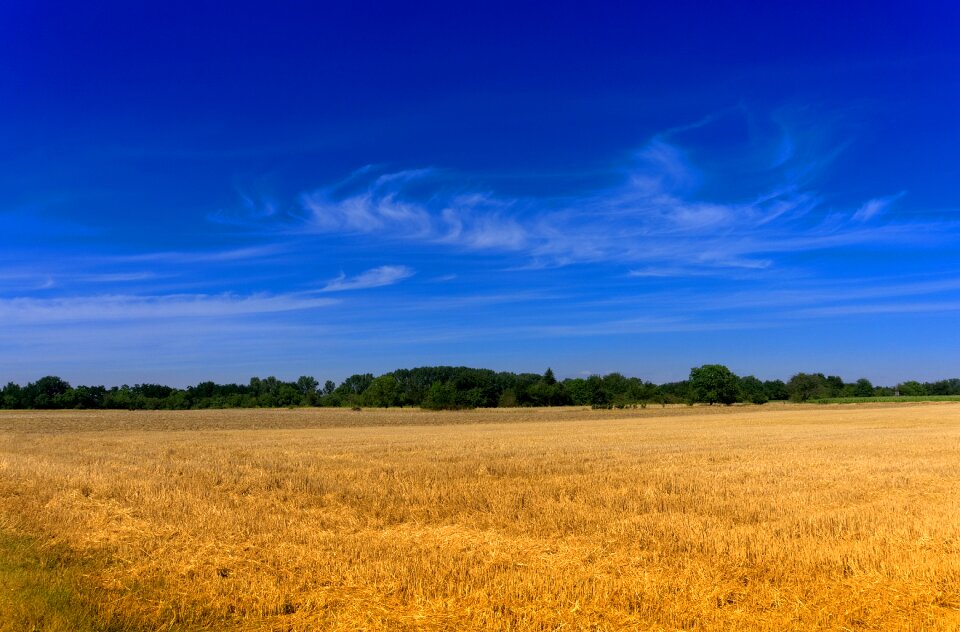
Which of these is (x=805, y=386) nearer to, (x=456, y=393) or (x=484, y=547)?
(x=456, y=393)

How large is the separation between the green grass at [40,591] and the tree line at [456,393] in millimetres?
96561

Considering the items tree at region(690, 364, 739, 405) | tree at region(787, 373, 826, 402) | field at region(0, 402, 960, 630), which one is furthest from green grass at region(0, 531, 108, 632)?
tree at region(787, 373, 826, 402)

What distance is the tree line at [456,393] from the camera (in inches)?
4596

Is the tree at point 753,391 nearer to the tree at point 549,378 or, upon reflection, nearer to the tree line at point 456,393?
the tree line at point 456,393

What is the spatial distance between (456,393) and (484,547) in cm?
9717

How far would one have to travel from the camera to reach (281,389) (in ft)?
481

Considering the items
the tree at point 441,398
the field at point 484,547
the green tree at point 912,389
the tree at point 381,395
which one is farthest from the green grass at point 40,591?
the green tree at point 912,389

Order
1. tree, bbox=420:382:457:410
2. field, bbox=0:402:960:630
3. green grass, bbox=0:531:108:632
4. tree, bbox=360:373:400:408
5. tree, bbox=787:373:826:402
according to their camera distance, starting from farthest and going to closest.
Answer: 1. tree, bbox=787:373:826:402
2. tree, bbox=360:373:400:408
3. tree, bbox=420:382:457:410
4. field, bbox=0:402:960:630
5. green grass, bbox=0:531:108:632

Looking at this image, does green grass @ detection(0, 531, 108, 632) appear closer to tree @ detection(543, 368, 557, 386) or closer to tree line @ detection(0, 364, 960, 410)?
tree line @ detection(0, 364, 960, 410)

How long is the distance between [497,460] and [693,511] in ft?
29.6

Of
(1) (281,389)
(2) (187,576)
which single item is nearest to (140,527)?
(2) (187,576)

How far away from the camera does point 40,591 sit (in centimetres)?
766

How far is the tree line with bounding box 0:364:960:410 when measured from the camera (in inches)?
4596

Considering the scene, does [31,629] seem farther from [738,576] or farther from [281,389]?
[281,389]
